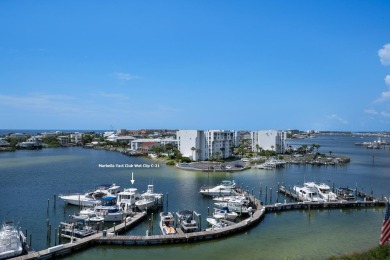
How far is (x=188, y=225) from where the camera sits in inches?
936

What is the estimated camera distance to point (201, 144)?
69.2 m

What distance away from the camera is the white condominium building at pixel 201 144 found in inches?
2697

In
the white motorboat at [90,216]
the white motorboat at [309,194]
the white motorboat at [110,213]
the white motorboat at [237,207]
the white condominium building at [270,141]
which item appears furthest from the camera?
the white condominium building at [270,141]

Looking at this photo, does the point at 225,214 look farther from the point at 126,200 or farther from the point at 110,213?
the point at 126,200

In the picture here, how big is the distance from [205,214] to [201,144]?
132 feet

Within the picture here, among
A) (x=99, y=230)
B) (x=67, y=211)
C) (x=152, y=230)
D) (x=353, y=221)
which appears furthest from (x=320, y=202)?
(x=67, y=211)

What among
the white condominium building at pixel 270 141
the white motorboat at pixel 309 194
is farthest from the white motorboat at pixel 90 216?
the white condominium building at pixel 270 141

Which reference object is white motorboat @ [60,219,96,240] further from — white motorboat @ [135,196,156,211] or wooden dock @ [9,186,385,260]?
white motorboat @ [135,196,156,211]

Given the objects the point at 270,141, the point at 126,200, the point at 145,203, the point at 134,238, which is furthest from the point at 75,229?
the point at 270,141

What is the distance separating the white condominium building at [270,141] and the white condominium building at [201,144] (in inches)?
712

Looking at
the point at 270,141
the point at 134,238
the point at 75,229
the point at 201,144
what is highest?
the point at 270,141

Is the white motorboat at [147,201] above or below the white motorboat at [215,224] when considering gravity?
above

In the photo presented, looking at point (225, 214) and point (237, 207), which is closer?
point (225, 214)

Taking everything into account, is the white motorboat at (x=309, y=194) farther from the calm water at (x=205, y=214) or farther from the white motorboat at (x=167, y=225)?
the white motorboat at (x=167, y=225)
